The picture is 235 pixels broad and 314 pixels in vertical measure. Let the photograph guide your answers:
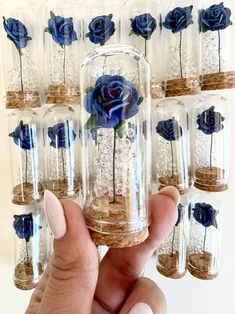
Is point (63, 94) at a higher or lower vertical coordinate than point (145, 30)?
lower

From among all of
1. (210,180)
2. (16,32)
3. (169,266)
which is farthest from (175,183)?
(16,32)

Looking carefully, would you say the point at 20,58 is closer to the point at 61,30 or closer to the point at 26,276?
the point at 61,30

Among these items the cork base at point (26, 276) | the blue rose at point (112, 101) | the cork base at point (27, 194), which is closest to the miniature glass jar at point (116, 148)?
the blue rose at point (112, 101)

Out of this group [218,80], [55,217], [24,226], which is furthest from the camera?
[24,226]

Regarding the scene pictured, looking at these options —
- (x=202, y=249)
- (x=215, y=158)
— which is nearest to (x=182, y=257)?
(x=202, y=249)

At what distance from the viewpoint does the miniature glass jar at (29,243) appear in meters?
0.58

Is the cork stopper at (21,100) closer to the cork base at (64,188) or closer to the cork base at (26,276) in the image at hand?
the cork base at (64,188)

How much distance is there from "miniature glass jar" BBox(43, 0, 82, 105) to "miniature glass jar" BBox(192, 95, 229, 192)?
0.22m

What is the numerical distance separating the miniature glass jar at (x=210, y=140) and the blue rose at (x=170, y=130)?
40 millimetres

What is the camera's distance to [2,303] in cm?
68

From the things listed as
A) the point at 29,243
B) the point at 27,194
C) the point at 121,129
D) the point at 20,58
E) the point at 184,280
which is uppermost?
the point at 20,58

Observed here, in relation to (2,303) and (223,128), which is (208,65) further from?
(2,303)

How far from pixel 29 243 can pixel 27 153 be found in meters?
0.18

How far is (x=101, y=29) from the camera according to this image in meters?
0.50
